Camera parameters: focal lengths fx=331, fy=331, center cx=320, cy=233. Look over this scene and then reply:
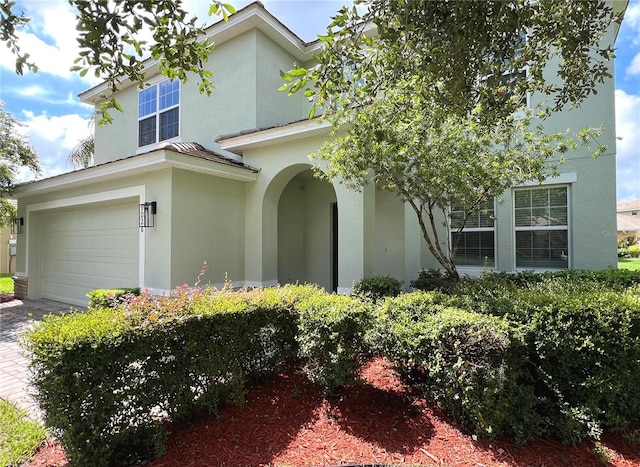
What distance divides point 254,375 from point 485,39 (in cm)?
474

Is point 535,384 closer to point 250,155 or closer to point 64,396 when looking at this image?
point 64,396

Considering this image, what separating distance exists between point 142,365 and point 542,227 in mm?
9218

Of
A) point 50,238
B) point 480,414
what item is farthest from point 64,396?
point 50,238

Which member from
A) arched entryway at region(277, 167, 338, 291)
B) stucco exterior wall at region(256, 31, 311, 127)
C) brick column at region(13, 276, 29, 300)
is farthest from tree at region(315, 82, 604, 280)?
brick column at region(13, 276, 29, 300)

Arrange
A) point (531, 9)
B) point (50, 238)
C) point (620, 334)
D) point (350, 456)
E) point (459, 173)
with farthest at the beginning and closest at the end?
point (50, 238)
point (459, 173)
point (531, 9)
point (620, 334)
point (350, 456)

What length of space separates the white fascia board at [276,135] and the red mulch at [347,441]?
5605mm

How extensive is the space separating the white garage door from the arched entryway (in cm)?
426

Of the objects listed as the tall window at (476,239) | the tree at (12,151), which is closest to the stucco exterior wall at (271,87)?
the tall window at (476,239)

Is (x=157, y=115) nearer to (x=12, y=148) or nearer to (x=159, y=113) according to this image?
(x=159, y=113)

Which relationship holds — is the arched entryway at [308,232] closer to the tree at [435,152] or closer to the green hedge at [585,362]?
the tree at [435,152]

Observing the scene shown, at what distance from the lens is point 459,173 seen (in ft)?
18.4

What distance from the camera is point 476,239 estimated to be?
9.17 m

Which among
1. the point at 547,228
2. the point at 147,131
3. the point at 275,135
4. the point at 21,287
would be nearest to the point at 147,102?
the point at 147,131

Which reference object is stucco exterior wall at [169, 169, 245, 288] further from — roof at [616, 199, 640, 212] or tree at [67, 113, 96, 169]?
roof at [616, 199, 640, 212]
